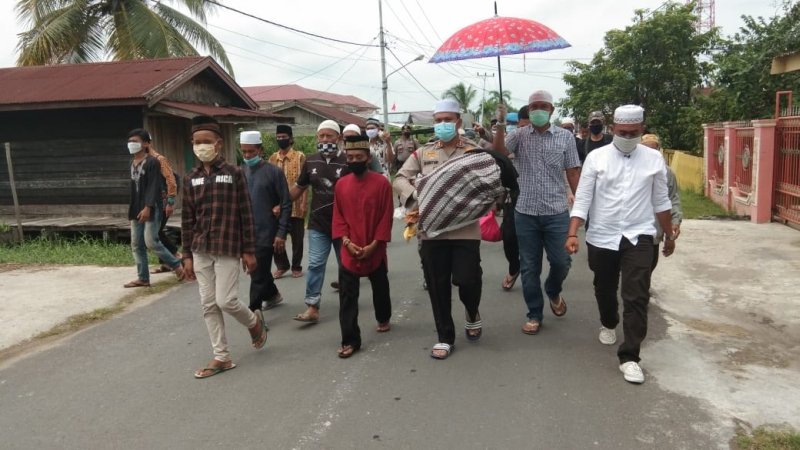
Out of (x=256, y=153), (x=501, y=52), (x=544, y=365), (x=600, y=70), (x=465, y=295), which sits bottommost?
(x=544, y=365)

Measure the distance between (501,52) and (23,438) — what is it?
4.41m

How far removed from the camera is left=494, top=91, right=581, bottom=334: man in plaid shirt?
16.3 ft

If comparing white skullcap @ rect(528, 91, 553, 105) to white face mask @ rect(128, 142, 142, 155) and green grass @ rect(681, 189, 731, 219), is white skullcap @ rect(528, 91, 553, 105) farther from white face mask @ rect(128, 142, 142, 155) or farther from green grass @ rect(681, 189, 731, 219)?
green grass @ rect(681, 189, 731, 219)

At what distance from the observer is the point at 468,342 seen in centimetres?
498

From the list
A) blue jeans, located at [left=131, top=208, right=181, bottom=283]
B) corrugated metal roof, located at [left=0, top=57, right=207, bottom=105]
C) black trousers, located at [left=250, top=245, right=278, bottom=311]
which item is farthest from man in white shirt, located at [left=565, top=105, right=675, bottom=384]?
corrugated metal roof, located at [left=0, top=57, right=207, bottom=105]

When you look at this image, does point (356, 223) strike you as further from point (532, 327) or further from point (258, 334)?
point (532, 327)

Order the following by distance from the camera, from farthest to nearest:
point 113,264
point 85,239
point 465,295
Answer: point 85,239, point 113,264, point 465,295

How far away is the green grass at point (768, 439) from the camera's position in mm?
3229

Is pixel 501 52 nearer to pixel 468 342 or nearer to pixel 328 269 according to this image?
pixel 468 342

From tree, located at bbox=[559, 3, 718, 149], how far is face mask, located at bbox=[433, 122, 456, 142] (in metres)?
19.4

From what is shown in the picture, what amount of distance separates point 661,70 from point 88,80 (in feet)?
61.5

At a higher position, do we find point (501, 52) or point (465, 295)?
point (501, 52)

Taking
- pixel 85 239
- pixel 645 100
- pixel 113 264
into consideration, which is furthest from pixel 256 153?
pixel 645 100

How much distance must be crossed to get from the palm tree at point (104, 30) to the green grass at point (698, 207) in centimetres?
1333
